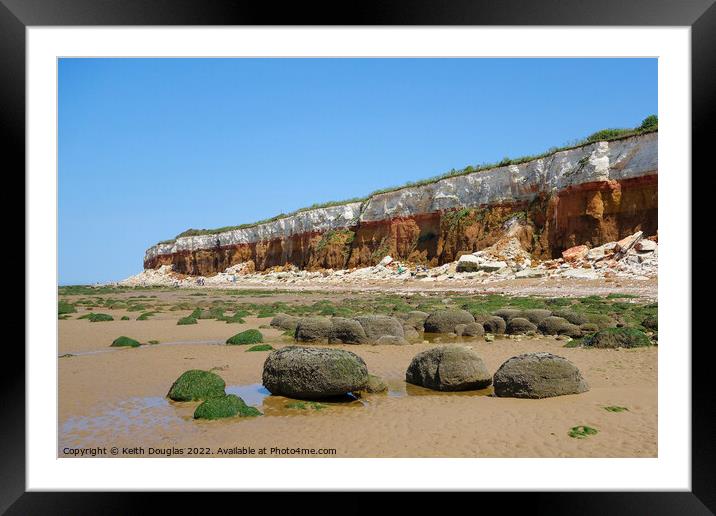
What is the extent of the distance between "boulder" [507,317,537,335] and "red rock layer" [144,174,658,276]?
23.1m

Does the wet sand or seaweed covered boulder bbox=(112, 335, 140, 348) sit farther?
seaweed covered boulder bbox=(112, 335, 140, 348)

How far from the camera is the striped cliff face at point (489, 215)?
121 ft

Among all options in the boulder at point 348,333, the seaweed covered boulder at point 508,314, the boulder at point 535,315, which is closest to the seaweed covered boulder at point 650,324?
the boulder at point 535,315

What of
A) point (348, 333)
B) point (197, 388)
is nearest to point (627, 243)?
point (348, 333)

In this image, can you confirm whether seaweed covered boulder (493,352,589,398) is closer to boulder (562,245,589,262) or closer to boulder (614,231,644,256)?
boulder (614,231,644,256)

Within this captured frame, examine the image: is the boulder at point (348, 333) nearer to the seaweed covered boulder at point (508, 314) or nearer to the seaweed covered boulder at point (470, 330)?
the seaweed covered boulder at point (470, 330)

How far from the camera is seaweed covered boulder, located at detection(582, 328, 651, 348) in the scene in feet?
42.6

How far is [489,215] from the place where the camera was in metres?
47.8

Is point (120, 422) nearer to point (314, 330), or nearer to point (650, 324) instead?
point (314, 330)

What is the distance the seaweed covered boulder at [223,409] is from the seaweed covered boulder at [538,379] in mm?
4155

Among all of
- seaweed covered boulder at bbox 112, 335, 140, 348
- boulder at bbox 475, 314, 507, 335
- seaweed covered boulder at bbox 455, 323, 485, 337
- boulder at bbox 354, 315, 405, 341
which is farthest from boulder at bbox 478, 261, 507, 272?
seaweed covered boulder at bbox 112, 335, 140, 348
